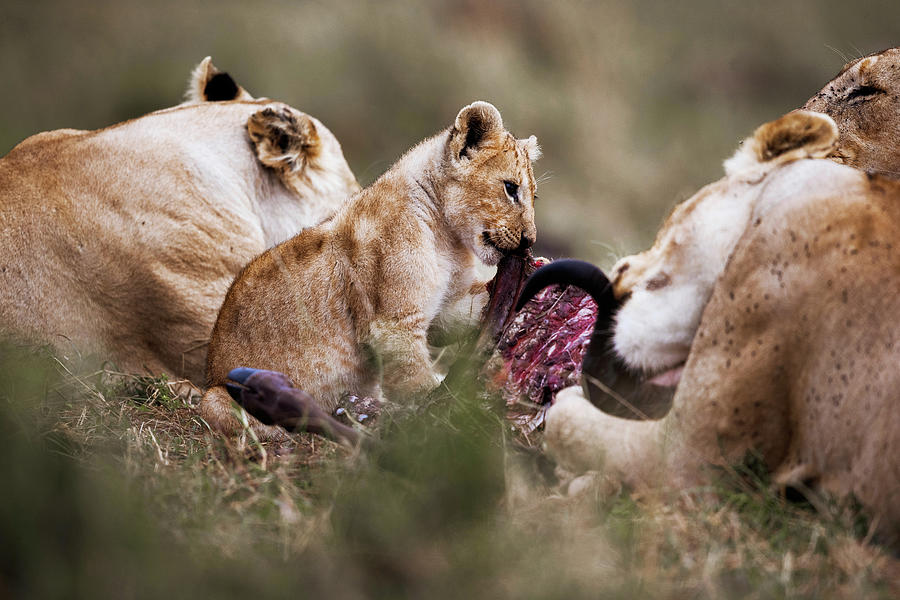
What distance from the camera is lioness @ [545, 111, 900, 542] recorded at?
2395 mm

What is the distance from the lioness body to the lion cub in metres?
0.58

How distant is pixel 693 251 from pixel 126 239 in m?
2.69

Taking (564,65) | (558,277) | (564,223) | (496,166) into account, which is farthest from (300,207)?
(564,65)

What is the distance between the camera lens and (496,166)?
403 centimetres

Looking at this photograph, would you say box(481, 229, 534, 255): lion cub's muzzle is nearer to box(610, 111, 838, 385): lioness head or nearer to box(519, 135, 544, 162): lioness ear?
box(519, 135, 544, 162): lioness ear

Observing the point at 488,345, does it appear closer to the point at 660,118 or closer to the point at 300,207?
the point at 300,207

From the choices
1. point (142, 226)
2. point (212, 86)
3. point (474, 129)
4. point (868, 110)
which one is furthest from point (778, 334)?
point (212, 86)

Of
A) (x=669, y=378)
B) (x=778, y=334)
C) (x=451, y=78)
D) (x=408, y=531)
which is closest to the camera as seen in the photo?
(x=408, y=531)

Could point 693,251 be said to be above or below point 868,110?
below

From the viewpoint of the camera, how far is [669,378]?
2934 millimetres

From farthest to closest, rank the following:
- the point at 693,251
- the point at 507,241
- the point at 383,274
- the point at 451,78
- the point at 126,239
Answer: the point at 451,78, the point at 126,239, the point at 507,241, the point at 383,274, the point at 693,251

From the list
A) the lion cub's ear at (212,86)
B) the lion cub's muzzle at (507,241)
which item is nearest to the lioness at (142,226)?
the lion cub's ear at (212,86)

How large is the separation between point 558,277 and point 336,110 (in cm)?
1128

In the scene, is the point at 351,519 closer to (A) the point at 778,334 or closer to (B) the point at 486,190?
(A) the point at 778,334
